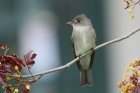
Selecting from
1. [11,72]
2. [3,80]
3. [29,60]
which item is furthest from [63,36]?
[3,80]

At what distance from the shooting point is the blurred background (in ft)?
25.6

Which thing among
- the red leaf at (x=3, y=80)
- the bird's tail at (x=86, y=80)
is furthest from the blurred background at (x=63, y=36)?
the red leaf at (x=3, y=80)

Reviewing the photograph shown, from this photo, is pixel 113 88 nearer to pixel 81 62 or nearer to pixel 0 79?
pixel 81 62

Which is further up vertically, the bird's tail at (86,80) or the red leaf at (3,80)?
the red leaf at (3,80)

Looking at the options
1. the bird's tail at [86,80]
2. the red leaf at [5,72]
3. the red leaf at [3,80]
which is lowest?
the bird's tail at [86,80]

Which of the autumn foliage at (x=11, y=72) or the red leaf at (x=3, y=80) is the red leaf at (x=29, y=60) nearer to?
the autumn foliage at (x=11, y=72)

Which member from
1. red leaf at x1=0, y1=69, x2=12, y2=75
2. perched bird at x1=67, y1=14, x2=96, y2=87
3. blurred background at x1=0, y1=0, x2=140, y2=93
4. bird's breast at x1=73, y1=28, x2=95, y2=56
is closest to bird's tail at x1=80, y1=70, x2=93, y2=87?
perched bird at x1=67, y1=14, x2=96, y2=87

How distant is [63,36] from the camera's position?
7973 mm

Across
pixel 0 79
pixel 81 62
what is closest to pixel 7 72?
pixel 0 79

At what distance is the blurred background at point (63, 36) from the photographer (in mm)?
7812

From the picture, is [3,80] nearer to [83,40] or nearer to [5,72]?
[5,72]

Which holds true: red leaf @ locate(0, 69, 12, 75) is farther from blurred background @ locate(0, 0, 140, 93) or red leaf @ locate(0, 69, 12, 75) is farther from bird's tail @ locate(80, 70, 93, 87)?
blurred background @ locate(0, 0, 140, 93)

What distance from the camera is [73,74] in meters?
7.86

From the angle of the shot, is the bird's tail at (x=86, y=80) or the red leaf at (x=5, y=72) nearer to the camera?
the red leaf at (x=5, y=72)
